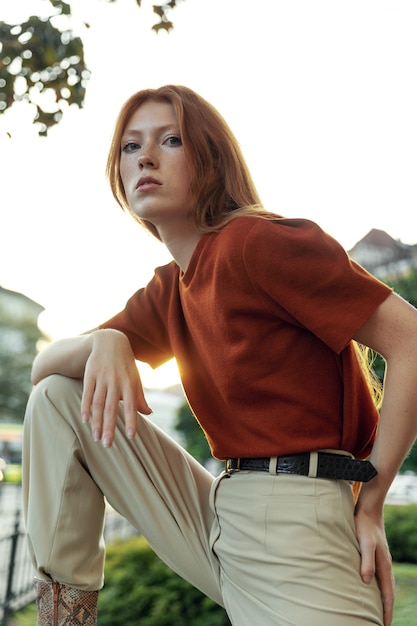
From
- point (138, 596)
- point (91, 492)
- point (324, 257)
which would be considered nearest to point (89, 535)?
point (91, 492)

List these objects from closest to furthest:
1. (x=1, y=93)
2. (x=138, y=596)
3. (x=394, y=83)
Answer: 1. (x=1, y=93)
2. (x=138, y=596)
3. (x=394, y=83)

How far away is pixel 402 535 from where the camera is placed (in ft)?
15.4

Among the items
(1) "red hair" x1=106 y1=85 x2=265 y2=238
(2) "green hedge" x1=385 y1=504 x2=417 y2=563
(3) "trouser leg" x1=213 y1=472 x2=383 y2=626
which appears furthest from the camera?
(2) "green hedge" x1=385 y1=504 x2=417 y2=563

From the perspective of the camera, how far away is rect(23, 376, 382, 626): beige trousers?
139 centimetres

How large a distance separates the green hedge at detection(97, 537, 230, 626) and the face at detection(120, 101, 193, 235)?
2.61 metres

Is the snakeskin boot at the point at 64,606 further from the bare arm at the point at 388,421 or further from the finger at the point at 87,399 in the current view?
the bare arm at the point at 388,421

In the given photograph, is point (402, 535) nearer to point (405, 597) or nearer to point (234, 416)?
point (405, 597)

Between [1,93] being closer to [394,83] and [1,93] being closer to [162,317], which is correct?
[162,317]

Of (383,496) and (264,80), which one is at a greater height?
(264,80)

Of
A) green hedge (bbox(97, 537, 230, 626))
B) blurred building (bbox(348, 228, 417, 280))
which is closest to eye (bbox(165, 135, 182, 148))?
green hedge (bbox(97, 537, 230, 626))

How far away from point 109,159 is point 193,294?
463 mm

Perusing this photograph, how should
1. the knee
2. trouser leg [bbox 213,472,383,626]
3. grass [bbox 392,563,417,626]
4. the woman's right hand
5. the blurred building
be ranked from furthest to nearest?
the blurred building < grass [bbox 392,563,417,626] < the knee < the woman's right hand < trouser leg [bbox 213,472,383,626]

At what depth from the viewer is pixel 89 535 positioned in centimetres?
159

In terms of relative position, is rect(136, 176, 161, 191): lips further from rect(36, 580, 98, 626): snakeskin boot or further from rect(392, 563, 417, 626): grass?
rect(392, 563, 417, 626): grass
